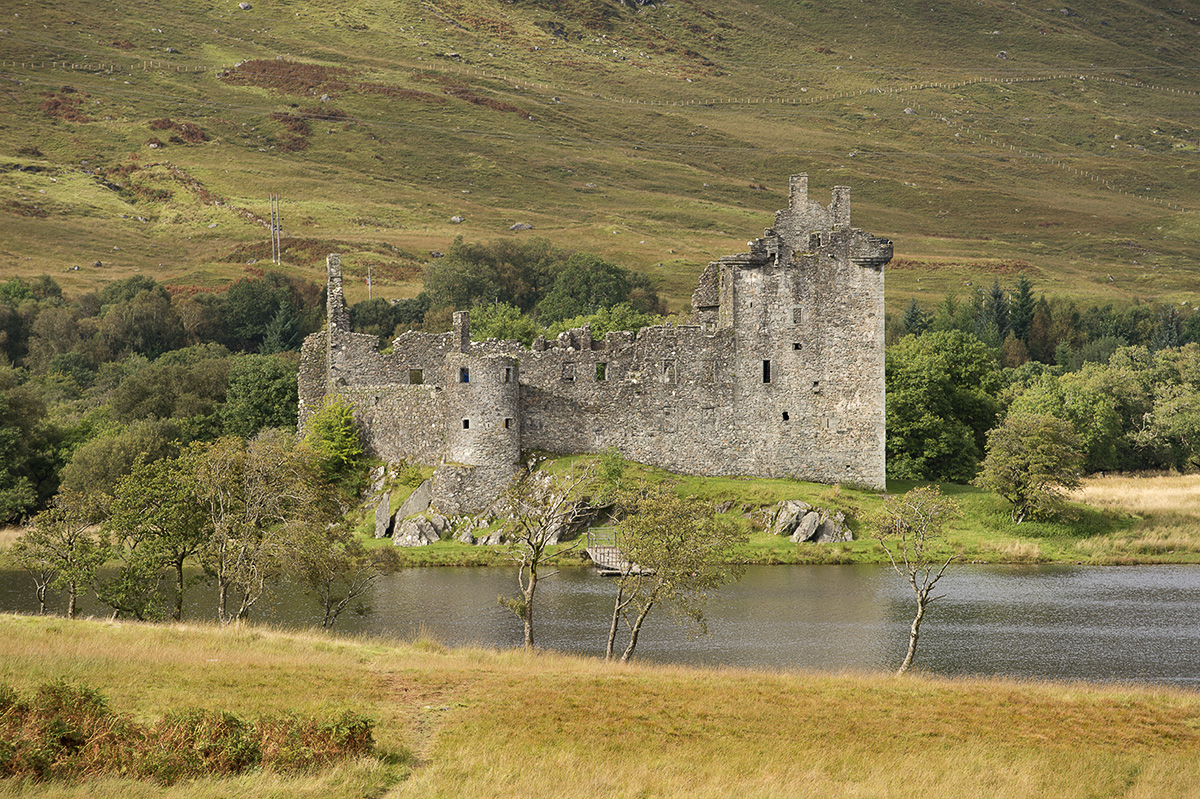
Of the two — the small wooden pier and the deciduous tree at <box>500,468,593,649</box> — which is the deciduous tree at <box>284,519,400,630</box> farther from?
the small wooden pier

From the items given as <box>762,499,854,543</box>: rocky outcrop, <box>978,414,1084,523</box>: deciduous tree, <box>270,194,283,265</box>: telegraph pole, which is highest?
<box>270,194,283,265</box>: telegraph pole

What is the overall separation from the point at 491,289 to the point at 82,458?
60.5 meters

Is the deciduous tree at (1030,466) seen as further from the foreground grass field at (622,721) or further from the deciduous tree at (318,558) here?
the deciduous tree at (318,558)

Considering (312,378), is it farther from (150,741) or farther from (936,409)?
(150,741)

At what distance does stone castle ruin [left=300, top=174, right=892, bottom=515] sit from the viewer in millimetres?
57562

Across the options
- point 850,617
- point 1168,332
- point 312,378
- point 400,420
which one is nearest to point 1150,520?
point 850,617

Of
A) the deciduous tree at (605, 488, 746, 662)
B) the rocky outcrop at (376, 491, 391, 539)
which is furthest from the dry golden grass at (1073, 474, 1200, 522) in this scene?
the rocky outcrop at (376, 491, 391, 539)

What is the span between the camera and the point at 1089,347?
116m

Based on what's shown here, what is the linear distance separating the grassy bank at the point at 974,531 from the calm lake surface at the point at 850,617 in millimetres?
1377

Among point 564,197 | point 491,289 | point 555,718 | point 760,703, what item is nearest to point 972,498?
point 760,703

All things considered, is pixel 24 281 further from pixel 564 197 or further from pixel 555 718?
pixel 555 718

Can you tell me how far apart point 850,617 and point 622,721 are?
695 inches

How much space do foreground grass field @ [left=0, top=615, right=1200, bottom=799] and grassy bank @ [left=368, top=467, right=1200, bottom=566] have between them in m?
21.4

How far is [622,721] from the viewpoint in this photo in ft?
76.7
